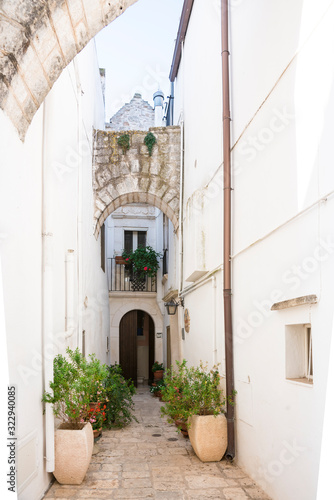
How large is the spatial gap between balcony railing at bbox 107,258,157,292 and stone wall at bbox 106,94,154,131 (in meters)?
4.80

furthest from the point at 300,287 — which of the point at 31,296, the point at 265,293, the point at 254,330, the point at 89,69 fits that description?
the point at 89,69

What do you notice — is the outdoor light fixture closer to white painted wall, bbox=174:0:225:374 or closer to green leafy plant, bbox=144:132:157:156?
white painted wall, bbox=174:0:225:374

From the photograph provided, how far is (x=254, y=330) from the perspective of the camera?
4.54 meters

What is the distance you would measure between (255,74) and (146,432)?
5.08 m

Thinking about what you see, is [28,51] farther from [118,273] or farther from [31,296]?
[118,273]

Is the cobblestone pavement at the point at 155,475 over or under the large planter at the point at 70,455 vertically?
under

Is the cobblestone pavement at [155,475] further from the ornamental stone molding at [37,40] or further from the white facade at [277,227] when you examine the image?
the ornamental stone molding at [37,40]

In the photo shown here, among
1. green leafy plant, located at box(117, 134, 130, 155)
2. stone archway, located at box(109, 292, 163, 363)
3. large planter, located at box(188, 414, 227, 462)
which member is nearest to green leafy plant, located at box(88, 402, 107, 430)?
large planter, located at box(188, 414, 227, 462)

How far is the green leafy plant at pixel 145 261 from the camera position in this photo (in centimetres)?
1368

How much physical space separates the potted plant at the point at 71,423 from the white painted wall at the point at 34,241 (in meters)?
0.18

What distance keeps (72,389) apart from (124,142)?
5605 millimetres

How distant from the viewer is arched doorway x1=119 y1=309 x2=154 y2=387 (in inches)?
571

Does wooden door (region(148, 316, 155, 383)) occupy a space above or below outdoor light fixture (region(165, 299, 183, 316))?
below

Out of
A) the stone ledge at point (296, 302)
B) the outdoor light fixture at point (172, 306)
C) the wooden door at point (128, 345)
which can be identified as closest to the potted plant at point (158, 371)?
the wooden door at point (128, 345)
